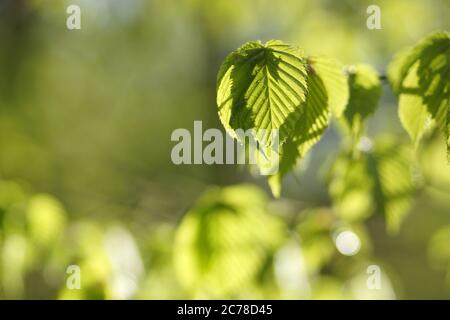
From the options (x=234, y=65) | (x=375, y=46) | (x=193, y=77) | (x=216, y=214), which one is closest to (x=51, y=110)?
(x=193, y=77)

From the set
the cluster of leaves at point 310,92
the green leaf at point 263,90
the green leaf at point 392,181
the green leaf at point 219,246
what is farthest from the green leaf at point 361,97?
the green leaf at point 219,246

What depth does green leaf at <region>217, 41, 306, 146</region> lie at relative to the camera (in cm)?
58

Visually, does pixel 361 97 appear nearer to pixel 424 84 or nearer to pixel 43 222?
pixel 424 84

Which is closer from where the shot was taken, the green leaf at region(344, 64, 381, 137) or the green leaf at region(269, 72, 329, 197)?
the green leaf at region(269, 72, 329, 197)

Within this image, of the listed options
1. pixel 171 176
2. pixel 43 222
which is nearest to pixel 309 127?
pixel 43 222

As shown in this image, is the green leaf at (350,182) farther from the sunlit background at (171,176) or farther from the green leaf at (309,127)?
the green leaf at (309,127)

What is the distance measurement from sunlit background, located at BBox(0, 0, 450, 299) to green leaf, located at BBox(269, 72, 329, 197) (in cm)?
16

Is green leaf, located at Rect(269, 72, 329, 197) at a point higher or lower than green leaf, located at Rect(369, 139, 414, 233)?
higher

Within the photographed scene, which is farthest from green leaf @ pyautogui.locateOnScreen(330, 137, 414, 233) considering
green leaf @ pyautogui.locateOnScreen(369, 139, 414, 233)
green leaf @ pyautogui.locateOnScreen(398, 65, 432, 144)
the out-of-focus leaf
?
the out-of-focus leaf

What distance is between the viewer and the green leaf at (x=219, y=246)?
3.72 ft

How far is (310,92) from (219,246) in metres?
0.54

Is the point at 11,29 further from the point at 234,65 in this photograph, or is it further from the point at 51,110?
the point at 234,65

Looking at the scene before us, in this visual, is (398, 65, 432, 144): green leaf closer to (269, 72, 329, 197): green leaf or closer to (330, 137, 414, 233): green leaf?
(269, 72, 329, 197): green leaf
